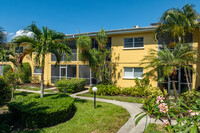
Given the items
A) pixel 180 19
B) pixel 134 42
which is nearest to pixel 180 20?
pixel 180 19

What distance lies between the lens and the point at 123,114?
23.4ft

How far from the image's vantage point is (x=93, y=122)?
6.04 m

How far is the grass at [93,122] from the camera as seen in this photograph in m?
5.28

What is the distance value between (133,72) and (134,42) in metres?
3.16

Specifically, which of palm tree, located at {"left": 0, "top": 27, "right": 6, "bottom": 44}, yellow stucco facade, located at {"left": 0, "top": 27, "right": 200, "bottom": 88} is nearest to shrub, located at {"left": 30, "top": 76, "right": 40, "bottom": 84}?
yellow stucco facade, located at {"left": 0, "top": 27, "right": 200, "bottom": 88}

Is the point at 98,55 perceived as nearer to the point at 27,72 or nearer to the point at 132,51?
the point at 132,51

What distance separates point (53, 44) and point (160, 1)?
10.9m

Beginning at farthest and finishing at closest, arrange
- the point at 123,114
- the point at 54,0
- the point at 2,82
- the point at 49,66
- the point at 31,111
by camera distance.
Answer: the point at 49,66, the point at 54,0, the point at 2,82, the point at 123,114, the point at 31,111

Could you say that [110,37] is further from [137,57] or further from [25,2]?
[25,2]

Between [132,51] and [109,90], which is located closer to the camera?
[109,90]

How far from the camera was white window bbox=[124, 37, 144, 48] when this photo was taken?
1322 centimetres

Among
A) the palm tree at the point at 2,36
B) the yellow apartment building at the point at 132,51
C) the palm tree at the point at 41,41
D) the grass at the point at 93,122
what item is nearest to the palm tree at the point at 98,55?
the yellow apartment building at the point at 132,51

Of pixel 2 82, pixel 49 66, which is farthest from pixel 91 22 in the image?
pixel 2 82

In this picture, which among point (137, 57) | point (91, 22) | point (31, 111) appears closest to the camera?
point (31, 111)
